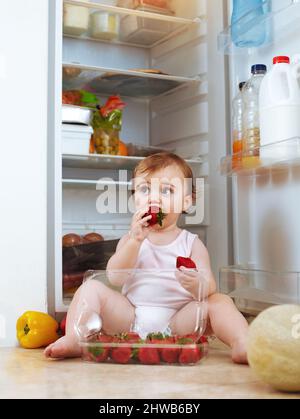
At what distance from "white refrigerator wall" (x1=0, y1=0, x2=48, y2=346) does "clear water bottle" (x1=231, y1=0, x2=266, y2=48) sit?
1.96 ft

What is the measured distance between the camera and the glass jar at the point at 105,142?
2240 millimetres

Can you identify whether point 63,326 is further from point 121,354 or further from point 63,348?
point 121,354

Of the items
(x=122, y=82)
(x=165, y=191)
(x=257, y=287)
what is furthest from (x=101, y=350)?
(x=122, y=82)

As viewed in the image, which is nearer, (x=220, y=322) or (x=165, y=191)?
(x=220, y=322)

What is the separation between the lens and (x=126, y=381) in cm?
137

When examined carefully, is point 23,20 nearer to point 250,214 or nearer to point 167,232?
point 167,232

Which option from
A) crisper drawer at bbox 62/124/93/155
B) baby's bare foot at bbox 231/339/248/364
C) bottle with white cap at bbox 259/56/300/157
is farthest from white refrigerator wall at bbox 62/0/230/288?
baby's bare foot at bbox 231/339/248/364

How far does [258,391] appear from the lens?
4.18 feet

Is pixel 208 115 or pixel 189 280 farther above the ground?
pixel 208 115

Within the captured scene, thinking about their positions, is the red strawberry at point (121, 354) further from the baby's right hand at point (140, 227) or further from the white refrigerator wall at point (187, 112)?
the white refrigerator wall at point (187, 112)

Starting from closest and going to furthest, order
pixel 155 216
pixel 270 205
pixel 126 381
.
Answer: pixel 126 381 < pixel 155 216 < pixel 270 205

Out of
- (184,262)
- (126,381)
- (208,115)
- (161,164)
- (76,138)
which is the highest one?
(208,115)

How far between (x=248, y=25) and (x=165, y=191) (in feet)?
1.92

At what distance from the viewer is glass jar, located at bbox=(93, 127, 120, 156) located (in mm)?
2240
